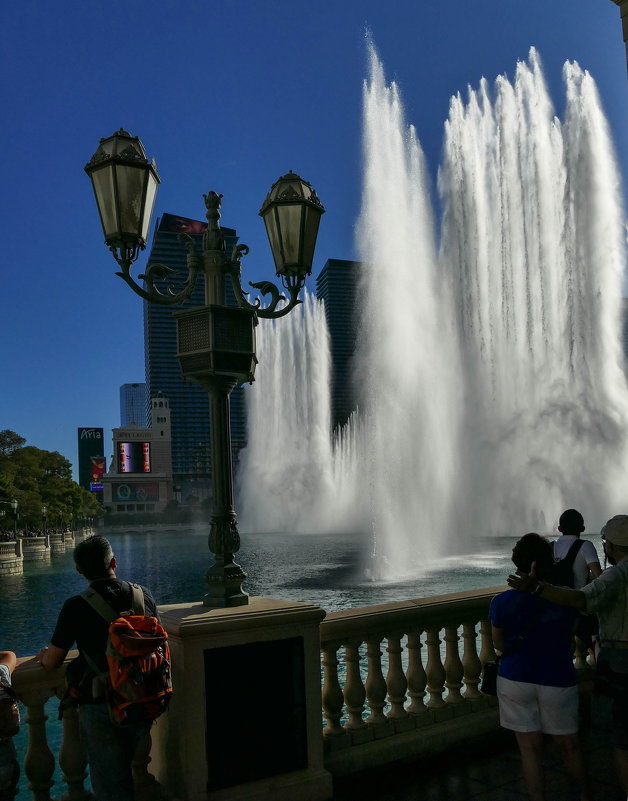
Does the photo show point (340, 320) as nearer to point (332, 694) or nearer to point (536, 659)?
point (332, 694)

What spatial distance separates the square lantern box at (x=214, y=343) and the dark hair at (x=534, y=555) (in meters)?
2.16

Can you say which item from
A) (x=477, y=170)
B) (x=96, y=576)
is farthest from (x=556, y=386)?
(x=96, y=576)

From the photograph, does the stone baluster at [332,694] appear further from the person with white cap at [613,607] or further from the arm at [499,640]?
the person with white cap at [613,607]

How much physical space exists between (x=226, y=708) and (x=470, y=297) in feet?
104

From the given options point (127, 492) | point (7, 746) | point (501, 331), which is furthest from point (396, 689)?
point (127, 492)

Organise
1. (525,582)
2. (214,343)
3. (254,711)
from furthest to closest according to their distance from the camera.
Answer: (214,343)
(254,711)
(525,582)

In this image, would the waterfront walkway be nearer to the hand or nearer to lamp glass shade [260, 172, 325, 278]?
the hand

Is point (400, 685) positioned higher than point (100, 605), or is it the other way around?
point (100, 605)

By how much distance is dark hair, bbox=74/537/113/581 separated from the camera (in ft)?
11.7

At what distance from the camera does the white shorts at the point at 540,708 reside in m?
3.80

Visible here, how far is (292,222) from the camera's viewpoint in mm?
5355

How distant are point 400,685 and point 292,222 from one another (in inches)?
135

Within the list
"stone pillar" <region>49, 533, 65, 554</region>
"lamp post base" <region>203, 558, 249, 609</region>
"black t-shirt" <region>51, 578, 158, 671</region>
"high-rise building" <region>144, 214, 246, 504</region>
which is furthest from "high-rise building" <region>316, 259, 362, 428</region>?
"black t-shirt" <region>51, 578, 158, 671</region>

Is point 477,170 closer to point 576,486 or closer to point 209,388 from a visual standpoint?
point 576,486
